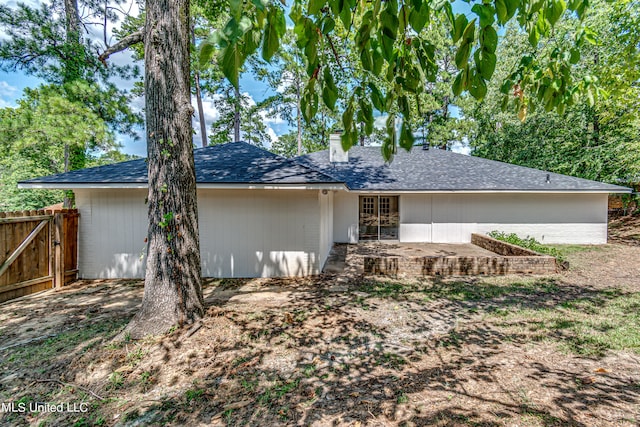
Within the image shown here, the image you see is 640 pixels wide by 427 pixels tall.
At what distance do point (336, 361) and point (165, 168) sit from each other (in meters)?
3.38

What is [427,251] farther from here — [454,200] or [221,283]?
[221,283]

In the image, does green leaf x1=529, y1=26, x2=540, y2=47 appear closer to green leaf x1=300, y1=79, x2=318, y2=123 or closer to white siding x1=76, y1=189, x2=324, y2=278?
green leaf x1=300, y1=79, x2=318, y2=123

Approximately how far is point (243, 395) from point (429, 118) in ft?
90.3

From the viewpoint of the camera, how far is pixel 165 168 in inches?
154

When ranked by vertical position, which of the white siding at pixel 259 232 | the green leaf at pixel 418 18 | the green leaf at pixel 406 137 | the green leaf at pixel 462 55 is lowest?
the white siding at pixel 259 232

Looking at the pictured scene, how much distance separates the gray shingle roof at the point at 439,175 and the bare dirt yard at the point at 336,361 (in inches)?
267

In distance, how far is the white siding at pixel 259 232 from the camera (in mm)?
7074

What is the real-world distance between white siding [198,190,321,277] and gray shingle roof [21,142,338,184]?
470 millimetres

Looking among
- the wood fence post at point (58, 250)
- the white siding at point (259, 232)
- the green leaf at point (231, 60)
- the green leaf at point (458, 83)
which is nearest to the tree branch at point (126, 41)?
the white siding at point (259, 232)

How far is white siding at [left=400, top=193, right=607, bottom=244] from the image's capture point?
12148mm

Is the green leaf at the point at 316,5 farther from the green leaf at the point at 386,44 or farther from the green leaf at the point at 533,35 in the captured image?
the green leaf at the point at 533,35

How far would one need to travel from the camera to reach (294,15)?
4.37 ft

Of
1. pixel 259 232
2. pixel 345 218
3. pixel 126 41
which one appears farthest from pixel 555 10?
pixel 345 218

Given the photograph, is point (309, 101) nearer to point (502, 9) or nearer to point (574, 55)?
point (502, 9)
